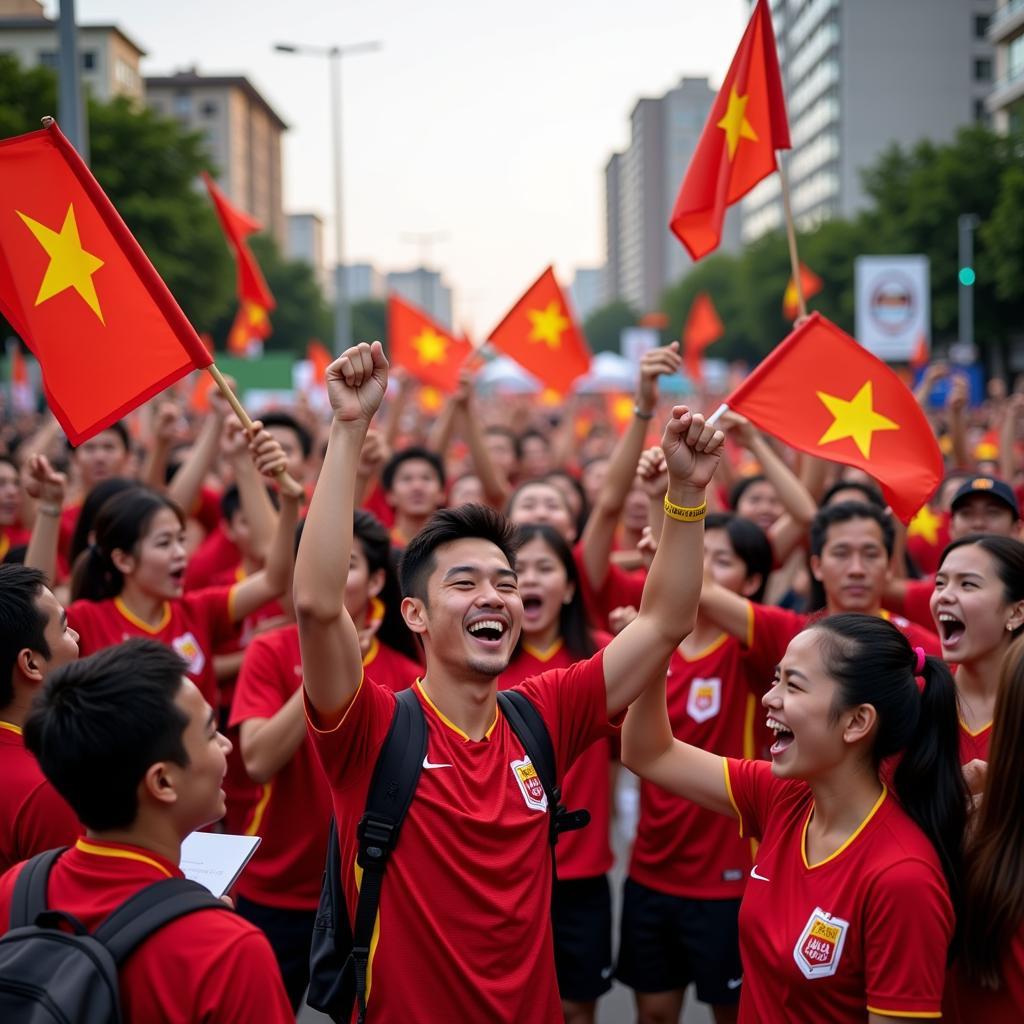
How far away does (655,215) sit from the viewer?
475ft

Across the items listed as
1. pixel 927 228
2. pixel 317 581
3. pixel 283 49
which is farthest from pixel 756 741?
pixel 927 228

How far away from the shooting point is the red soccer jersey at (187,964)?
1.99 meters

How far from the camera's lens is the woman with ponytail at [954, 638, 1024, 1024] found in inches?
103

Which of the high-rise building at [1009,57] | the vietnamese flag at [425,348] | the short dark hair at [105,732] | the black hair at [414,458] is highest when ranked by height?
the high-rise building at [1009,57]

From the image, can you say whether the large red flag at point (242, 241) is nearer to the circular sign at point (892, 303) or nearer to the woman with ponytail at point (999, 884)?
the woman with ponytail at point (999, 884)

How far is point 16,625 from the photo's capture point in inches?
117

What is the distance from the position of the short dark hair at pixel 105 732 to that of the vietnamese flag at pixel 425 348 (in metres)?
8.22

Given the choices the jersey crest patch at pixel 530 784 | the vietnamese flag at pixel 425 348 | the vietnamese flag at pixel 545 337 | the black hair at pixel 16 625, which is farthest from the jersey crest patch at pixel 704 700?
the vietnamese flag at pixel 425 348

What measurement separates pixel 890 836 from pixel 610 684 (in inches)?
30.7

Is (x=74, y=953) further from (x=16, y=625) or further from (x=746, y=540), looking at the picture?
(x=746, y=540)

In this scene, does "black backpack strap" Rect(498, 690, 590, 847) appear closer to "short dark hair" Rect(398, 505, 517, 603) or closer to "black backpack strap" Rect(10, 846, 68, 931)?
"short dark hair" Rect(398, 505, 517, 603)

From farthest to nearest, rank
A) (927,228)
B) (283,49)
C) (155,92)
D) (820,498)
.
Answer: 1. (155,92)
2. (927,228)
3. (283,49)
4. (820,498)

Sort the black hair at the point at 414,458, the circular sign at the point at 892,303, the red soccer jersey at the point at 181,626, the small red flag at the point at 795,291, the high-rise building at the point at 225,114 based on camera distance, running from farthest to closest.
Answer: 1. the high-rise building at the point at 225,114
2. the circular sign at the point at 892,303
3. the small red flag at the point at 795,291
4. the black hair at the point at 414,458
5. the red soccer jersey at the point at 181,626

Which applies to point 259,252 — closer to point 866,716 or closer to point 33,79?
point 33,79
